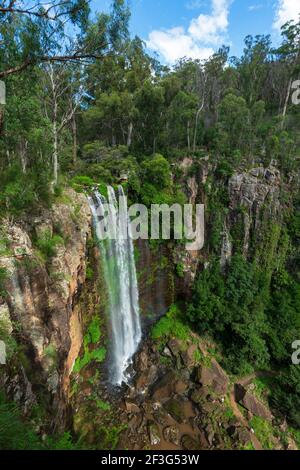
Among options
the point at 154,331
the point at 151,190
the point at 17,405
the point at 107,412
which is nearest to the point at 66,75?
the point at 151,190

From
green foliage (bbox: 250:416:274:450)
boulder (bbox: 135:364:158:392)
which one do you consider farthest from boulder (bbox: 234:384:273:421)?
boulder (bbox: 135:364:158:392)

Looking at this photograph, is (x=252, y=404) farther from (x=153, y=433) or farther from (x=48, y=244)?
(x=48, y=244)

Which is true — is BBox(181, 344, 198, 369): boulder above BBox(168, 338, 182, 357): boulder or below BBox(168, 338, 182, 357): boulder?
below

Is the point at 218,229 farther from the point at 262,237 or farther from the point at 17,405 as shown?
the point at 17,405

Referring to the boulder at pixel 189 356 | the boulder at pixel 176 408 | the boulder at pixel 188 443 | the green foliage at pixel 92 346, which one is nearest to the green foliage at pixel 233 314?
the boulder at pixel 189 356

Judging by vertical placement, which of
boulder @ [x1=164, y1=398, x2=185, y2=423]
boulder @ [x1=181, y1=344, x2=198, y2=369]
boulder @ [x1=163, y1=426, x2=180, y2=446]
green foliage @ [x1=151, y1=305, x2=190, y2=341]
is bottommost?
boulder @ [x1=163, y1=426, x2=180, y2=446]

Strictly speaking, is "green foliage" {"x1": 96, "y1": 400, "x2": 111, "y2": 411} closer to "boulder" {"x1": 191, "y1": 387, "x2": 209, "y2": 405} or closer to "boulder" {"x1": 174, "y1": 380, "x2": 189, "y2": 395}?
"boulder" {"x1": 174, "y1": 380, "x2": 189, "y2": 395}

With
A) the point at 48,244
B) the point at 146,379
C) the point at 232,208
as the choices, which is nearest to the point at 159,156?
the point at 232,208
